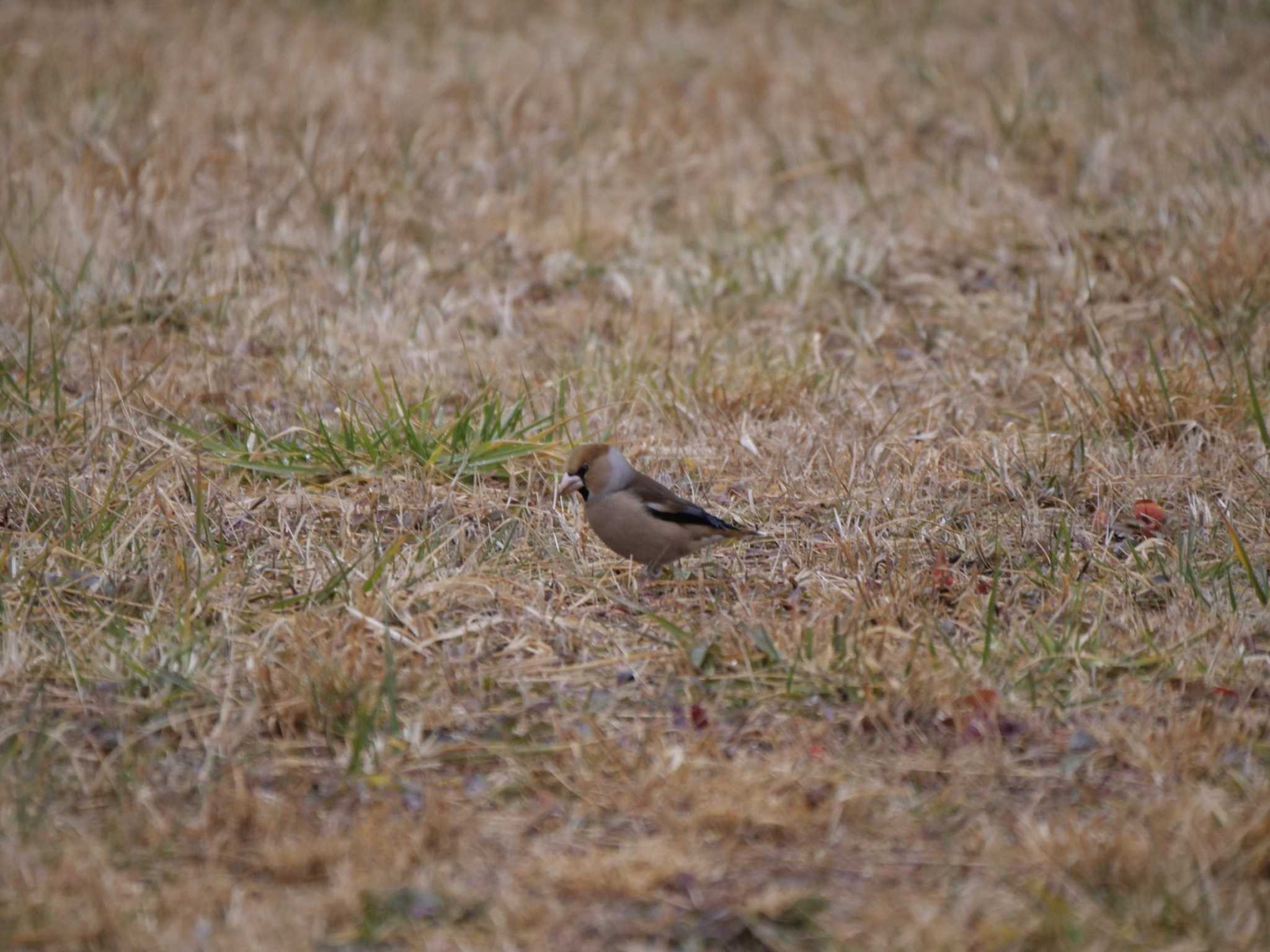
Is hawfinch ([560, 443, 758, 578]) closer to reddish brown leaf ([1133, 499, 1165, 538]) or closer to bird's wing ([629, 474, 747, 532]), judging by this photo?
bird's wing ([629, 474, 747, 532])

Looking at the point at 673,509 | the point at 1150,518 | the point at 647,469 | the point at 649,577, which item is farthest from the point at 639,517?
the point at 1150,518

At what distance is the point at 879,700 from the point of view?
315cm

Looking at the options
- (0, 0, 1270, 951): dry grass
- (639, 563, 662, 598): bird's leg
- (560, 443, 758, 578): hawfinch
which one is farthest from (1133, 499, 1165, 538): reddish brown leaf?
(639, 563, 662, 598): bird's leg

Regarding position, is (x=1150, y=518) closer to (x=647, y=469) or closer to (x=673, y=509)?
(x=673, y=509)

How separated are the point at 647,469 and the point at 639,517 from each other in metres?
0.97

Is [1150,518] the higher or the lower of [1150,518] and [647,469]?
the higher

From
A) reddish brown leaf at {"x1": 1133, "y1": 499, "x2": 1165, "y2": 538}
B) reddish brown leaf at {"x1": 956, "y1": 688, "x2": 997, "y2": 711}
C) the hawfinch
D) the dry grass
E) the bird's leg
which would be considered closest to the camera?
the dry grass

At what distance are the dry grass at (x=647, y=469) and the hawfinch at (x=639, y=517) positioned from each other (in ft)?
0.45

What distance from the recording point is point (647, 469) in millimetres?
4695

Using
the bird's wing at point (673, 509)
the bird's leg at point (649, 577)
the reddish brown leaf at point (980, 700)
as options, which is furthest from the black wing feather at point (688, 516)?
the reddish brown leaf at point (980, 700)

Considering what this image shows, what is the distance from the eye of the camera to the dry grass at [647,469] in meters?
2.62

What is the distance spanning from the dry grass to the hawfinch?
0.45 feet

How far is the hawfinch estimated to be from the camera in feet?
12.3

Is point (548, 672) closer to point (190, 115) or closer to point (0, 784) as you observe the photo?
point (0, 784)
